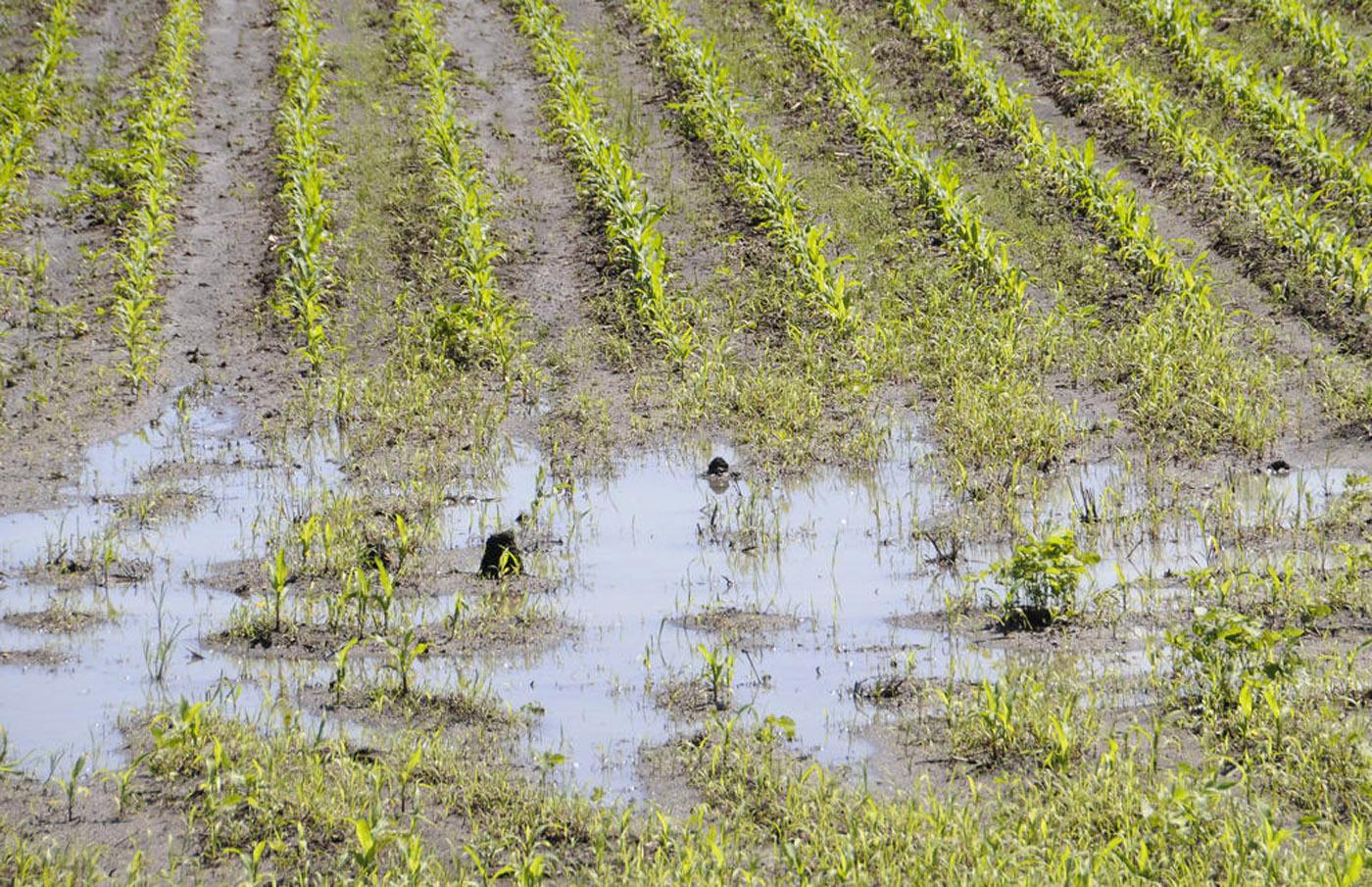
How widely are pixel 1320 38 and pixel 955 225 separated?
7470mm

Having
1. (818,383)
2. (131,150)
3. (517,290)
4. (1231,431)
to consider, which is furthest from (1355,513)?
(131,150)

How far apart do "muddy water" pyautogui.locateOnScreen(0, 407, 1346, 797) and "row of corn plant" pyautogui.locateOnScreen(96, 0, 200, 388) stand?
1.47 metres

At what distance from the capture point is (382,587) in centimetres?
779

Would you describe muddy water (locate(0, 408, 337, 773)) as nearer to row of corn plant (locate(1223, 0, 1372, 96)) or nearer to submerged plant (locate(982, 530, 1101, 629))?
submerged plant (locate(982, 530, 1101, 629))

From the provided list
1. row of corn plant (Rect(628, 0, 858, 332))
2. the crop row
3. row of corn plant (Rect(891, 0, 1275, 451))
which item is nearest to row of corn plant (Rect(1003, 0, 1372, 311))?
row of corn plant (Rect(891, 0, 1275, 451))

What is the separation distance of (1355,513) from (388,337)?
6969 mm

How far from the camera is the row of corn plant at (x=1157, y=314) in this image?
33.4 ft

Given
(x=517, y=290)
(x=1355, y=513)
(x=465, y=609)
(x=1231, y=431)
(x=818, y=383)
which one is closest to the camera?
(x=465, y=609)

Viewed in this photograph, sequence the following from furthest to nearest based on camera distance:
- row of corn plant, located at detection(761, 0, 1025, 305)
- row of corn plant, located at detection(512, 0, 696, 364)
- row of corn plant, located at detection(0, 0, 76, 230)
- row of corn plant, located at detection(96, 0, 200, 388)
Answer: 1. row of corn plant, located at detection(0, 0, 76, 230)
2. row of corn plant, located at detection(761, 0, 1025, 305)
3. row of corn plant, located at detection(512, 0, 696, 364)
4. row of corn plant, located at detection(96, 0, 200, 388)

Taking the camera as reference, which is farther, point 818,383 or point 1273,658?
point 818,383

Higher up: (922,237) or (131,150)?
(131,150)

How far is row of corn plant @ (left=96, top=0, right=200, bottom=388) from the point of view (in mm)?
11906

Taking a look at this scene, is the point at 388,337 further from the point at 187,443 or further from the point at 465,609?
the point at 465,609

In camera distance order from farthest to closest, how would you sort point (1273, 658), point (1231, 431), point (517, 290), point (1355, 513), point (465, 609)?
point (517, 290) < point (1231, 431) < point (1355, 513) < point (465, 609) < point (1273, 658)
